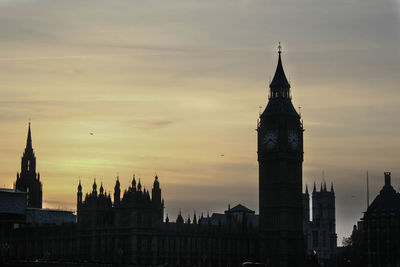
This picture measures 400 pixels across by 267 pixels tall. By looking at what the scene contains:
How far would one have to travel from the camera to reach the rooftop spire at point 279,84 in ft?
623

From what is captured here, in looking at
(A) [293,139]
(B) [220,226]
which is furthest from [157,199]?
(A) [293,139]

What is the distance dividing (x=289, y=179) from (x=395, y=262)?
23.7 meters

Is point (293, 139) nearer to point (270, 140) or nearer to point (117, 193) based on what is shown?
point (270, 140)

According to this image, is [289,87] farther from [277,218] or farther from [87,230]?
[87,230]

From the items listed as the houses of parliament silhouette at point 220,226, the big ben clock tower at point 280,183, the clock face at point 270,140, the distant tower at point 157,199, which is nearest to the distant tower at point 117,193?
the houses of parliament silhouette at point 220,226

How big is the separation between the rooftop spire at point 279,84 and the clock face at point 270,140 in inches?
319

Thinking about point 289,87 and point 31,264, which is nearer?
point 31,264

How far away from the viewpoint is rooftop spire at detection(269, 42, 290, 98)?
7475 inches

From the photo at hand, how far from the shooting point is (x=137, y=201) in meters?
174

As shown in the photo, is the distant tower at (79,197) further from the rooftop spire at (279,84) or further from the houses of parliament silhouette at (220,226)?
the rooftop spire at (279,84)

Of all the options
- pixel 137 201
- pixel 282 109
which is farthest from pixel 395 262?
pixel 137 201

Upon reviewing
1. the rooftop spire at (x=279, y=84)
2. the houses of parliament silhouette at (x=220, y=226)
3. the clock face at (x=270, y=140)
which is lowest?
the houses of parliament silhouette at (x=220, y=226)

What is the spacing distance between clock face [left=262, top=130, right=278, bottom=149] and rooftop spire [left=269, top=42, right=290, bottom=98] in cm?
811

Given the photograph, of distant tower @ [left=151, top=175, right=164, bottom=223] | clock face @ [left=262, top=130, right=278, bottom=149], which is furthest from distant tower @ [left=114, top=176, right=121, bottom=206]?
clock face @ [left=262, top=130, right=278, bottom=149]
